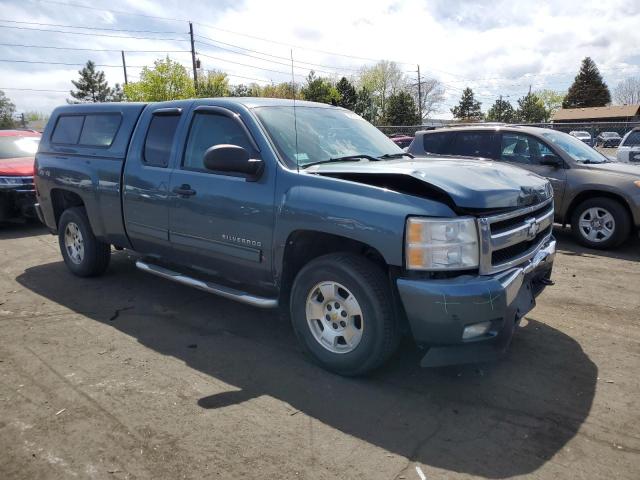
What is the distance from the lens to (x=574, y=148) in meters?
8.09

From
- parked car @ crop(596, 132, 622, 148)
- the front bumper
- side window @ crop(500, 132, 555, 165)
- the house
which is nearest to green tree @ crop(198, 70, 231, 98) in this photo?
parked car @ crop(596, 132, 622, 148)

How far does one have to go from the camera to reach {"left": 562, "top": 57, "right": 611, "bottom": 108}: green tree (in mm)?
70625

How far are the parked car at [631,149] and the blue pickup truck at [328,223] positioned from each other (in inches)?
313

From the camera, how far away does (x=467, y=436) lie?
294 cm

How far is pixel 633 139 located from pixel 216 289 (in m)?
10.4

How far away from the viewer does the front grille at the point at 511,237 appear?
10.4 feet

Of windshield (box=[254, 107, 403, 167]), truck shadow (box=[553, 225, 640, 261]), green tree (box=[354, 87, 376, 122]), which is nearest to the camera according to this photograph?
windshield (box=[254, 107, 403, 167])

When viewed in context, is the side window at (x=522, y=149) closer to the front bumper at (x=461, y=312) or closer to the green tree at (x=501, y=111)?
the front bumper at (x=461, y=312)

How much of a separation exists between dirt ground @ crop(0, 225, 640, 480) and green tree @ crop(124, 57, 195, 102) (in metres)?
34.8

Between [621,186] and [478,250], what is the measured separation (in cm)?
527

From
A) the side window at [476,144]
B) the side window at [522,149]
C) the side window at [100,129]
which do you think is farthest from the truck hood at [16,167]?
the side window at [522,149]

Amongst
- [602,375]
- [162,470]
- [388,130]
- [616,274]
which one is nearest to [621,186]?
[616,274]

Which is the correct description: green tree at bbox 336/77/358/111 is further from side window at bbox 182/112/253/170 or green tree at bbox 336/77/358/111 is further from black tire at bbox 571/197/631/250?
side window at bbox 182/112/253/170

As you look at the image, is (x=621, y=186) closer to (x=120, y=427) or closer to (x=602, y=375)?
(x=602, y=375)
